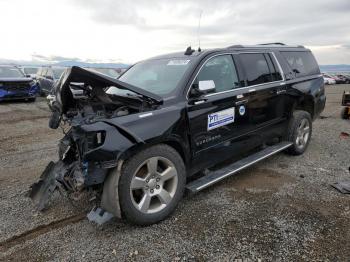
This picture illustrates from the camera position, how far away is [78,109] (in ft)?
11.7

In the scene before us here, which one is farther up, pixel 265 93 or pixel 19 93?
pixel 265 93

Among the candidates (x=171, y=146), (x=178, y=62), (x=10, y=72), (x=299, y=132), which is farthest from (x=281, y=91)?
(x=10, y=72)

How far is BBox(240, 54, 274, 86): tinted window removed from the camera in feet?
14.7

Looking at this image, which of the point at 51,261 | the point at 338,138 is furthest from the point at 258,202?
the point at 338,138

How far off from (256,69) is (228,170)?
5.44ft

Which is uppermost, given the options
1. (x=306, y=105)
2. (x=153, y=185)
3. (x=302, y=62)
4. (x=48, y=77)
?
(x=302, y=62)

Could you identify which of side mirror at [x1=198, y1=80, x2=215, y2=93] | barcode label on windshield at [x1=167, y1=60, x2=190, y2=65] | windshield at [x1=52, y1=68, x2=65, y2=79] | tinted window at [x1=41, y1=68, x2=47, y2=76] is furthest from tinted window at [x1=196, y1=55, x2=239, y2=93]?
tinted window at [x1=41, y1=68, x2=47, y2=76]

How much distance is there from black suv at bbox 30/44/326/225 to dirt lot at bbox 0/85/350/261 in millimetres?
274

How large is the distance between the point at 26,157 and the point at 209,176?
376 centimetres

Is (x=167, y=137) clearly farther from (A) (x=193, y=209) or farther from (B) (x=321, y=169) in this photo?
(B) (x=321, y=169)

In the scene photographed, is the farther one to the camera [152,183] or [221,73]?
[221,73]

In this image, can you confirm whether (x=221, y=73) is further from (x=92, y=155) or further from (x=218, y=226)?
(x=92, y=155)

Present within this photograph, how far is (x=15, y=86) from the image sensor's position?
13867 mm

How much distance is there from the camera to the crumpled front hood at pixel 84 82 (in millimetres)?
3102
